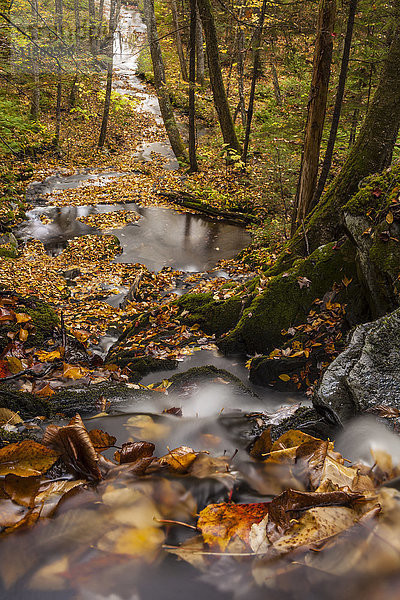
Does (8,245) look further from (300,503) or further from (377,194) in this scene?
(300,503)

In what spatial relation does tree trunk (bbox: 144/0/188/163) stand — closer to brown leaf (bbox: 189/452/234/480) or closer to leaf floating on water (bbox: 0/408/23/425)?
leaf floating on water (bbox: 0/408/23/425)

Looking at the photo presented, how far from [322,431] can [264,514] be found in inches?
40.1

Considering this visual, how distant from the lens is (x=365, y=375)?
7.48 ft

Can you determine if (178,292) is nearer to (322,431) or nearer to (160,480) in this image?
(322,431)

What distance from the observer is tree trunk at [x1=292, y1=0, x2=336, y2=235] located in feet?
21.4

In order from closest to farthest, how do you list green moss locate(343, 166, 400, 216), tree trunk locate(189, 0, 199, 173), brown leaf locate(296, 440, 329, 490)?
brown leaf locate(296, 440, 329, 490), green moss locate(343, 166, 400, 216), tree trunk locate(189, 0, 199, 173)

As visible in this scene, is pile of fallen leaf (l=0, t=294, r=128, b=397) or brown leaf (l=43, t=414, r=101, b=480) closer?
brown leaf (l=43, t=414, r=101, b=480)

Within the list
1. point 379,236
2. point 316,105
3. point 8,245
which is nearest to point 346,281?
point 379,236

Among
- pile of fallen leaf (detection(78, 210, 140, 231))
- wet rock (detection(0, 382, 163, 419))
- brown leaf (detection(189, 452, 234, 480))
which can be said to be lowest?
pile of fallen leaf (detection(78, 210, 140, 231))

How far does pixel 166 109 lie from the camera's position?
1873 cm

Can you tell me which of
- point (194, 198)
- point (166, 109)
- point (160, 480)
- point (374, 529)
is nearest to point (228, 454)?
point (160, 480)

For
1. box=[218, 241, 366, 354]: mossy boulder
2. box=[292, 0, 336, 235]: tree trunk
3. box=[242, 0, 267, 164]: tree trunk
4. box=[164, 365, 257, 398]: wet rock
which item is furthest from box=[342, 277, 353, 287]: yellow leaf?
box=[242, 0, 267, 164]: tree trunk

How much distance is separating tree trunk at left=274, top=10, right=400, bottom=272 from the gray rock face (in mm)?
2550

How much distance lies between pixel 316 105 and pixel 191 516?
7643 mm
